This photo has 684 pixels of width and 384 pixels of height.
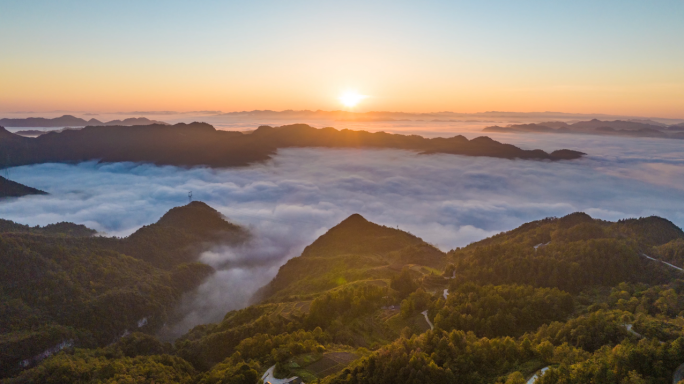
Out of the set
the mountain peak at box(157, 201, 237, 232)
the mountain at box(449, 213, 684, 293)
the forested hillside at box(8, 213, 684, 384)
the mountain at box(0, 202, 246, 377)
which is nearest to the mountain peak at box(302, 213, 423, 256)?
the forested hillside at box(8, 213, 684, 384)

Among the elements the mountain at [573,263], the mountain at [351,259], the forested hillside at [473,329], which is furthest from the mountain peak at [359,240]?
→ the mountain at [573,263]

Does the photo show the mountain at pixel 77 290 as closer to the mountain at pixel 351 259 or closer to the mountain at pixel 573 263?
the mountain at pixel 351 259

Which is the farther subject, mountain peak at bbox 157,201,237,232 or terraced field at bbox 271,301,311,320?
mountain peak at bbox 157,201,237,232

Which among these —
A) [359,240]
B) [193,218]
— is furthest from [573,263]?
[193,218]

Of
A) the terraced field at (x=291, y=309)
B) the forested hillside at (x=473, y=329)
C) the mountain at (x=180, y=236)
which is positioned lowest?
the mountain at (x=180, y=236)

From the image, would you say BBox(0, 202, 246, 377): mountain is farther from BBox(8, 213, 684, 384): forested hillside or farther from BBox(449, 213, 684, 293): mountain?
BBox(449, 213, 684, 293): mountain

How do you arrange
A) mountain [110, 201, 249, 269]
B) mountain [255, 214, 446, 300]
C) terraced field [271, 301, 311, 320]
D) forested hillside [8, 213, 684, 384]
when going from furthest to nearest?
→ mountain [110, 201, 249, 269] → mountain [255, 214, 446, 300] → terraced field [271, 301, 311, 320] → forested hillside [8, 213, 684, 384]
